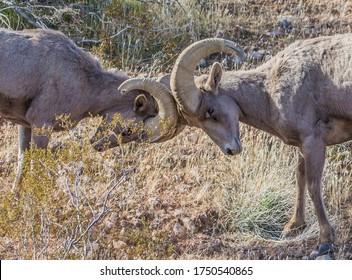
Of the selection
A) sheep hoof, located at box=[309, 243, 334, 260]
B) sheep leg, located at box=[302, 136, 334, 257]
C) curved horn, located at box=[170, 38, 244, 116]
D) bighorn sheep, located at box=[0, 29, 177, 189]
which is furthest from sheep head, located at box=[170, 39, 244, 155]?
sheep hoof, located at box=[309, 243, 334, 260]

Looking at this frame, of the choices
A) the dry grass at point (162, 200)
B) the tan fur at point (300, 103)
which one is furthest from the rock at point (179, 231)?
the tan fur at point (300, 103)

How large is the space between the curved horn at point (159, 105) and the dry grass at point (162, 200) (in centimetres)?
32

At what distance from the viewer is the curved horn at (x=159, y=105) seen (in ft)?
37.5

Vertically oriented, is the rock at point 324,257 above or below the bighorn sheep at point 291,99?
below

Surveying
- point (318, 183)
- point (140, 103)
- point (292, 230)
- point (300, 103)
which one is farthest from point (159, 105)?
point (292, 230)

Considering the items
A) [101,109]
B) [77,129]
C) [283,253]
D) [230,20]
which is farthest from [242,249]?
[230,20]

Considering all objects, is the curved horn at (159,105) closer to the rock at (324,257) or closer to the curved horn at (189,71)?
the curved horn at (189,71)

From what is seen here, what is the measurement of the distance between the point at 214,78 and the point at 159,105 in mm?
705

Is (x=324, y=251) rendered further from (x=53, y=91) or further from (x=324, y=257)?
(x=53, y=91)

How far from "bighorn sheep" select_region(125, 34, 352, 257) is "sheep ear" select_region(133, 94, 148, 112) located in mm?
524

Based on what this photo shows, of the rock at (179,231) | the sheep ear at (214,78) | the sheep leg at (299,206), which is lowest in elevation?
the rock at (179,231)

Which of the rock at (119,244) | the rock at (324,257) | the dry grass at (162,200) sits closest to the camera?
the dry grass at (162,200)

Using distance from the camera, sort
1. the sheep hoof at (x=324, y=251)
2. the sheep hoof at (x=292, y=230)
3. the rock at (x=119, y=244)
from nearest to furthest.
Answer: the rock at (x=119, y=244)
the sheep hoof at (x=324, y=251)
the sheep hoof at (x=292, y=230)
